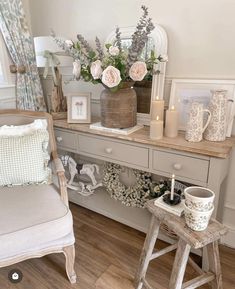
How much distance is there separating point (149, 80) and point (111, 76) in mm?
404

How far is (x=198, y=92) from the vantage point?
153 cm

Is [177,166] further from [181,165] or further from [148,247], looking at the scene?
[148,247]

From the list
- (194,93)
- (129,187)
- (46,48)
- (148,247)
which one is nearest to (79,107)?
(46,48)

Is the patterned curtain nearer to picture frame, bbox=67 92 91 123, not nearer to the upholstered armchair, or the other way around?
picture frame, bbox=67 92 91 123

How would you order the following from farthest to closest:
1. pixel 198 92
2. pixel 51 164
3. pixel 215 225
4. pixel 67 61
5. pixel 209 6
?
1. pixel 67 61
2. pixel 51 164
3. pixel 198 92
4. pixel 209 6
5. pixel 215 225

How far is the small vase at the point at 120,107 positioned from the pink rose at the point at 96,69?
146 mm

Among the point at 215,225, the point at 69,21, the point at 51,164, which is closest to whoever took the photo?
the point at 215,225

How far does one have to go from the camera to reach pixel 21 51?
6.75 ft

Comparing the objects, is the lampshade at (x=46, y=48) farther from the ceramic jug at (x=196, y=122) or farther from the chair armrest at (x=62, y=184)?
the ceramic jug at (x=196, y=122)

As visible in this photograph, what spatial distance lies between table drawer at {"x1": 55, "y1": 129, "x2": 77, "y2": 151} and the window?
27.7 inches

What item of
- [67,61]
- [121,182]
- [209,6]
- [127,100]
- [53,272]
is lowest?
[53,272]

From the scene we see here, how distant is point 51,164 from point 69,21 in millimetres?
1210

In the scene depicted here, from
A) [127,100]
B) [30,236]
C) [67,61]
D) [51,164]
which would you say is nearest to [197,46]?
[127,100]

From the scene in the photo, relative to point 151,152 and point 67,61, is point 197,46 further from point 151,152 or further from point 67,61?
point 67,61
